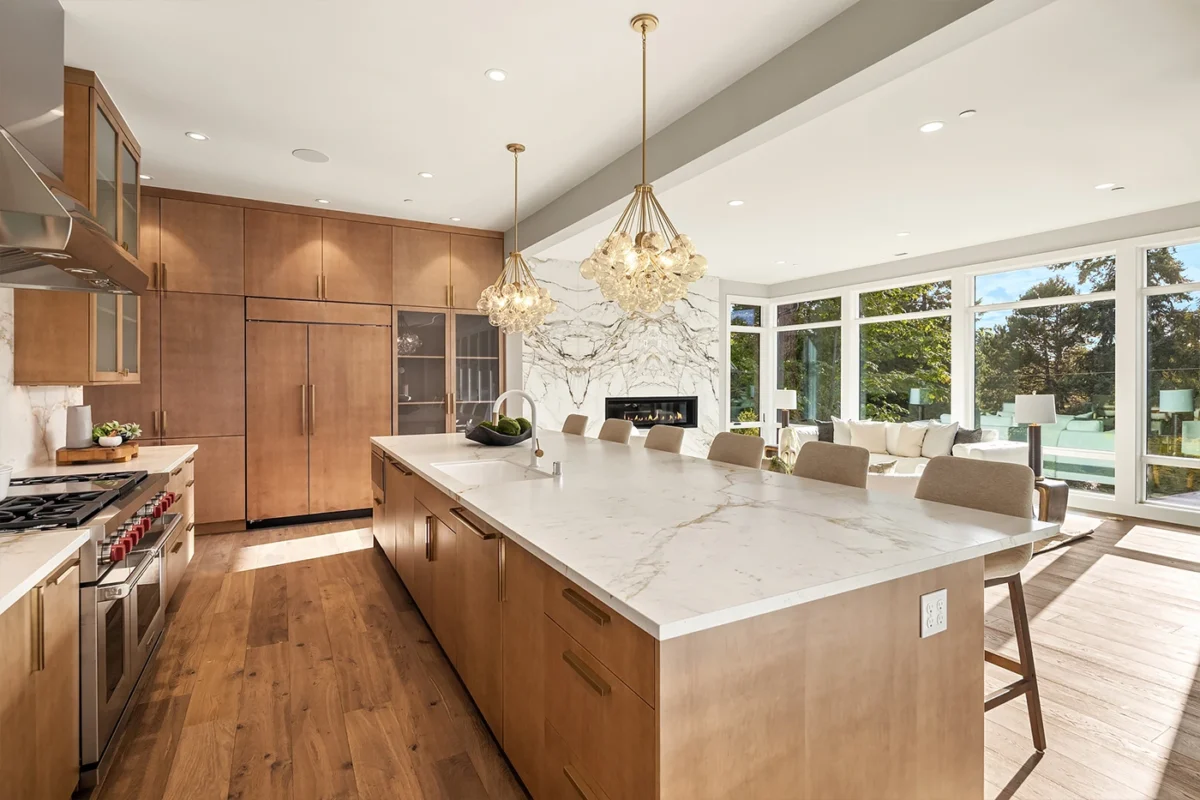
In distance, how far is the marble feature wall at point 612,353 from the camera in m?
6.66

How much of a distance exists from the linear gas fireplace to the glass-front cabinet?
1.80 metres

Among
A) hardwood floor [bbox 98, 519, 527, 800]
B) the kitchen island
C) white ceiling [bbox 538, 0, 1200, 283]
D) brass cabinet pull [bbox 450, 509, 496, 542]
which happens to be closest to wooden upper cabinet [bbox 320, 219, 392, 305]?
white ceiling [bbox 538, 0, 1200, 283]

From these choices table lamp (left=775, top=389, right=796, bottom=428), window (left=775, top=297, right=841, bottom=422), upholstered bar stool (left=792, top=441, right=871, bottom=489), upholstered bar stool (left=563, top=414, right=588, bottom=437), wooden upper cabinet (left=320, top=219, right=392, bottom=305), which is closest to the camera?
upholstered bar stool (left=792, top=441, right=871, bottom=489)

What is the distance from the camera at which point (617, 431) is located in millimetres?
4051

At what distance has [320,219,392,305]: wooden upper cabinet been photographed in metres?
5.21

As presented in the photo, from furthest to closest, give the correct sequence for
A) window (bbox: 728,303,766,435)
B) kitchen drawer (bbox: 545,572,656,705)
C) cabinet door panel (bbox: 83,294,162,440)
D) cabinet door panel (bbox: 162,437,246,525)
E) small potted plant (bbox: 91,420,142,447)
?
window (bbox: 728,303,766,435) → cabinet door panel (bbox: 162,437,246,525) → cabinet door panel (bbox: 83,294,162,440) → small potted plant (bbox: 91,420,142,447) → kitchen drawer (bbox: 545,572,656,705)

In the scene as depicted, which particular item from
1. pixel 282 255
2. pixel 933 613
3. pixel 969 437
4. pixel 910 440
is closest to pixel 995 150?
pixel 969 437

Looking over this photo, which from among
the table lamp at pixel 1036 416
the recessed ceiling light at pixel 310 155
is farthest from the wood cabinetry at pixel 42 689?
the table lamp at pixel 1036 416

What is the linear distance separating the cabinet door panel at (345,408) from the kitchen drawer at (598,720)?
4366 millimetres

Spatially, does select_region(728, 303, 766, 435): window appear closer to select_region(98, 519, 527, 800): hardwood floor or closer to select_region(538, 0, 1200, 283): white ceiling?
select_region(538, 0, 1200, 283): white ceiling

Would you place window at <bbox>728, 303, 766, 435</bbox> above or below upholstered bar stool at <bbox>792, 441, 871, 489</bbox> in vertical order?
above

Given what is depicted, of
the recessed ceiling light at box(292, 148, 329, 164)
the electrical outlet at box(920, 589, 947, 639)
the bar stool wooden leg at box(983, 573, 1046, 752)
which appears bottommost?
the bar stool wooden leg at box(983, 573, 1046, 752)

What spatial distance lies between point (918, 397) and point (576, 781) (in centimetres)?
717

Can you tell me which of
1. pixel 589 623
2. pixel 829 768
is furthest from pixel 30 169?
pixel 829 768
